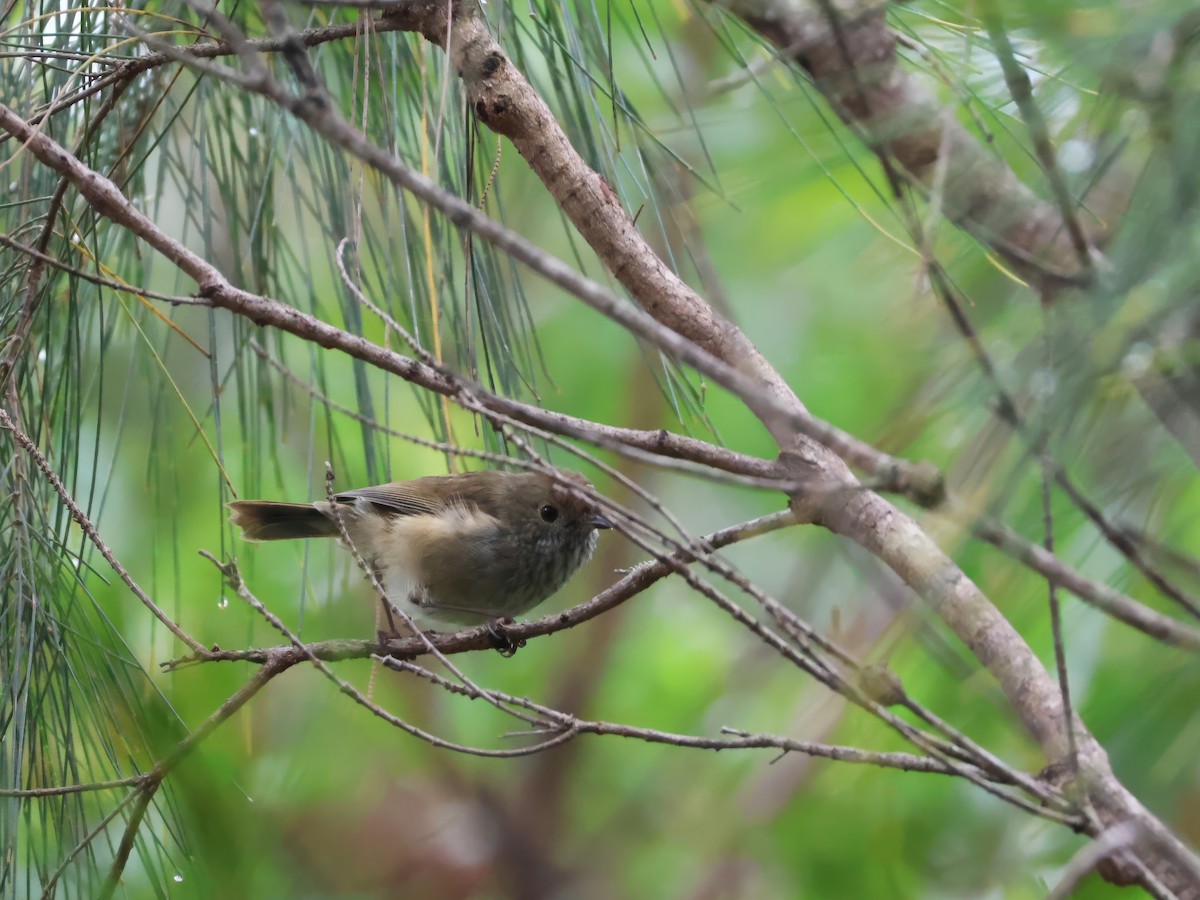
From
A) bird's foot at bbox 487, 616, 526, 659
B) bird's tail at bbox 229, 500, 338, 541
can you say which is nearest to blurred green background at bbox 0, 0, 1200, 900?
bird's tail at bbox 229, 500, 338, 541

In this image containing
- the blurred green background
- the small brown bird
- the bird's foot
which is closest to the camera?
the blurred green background

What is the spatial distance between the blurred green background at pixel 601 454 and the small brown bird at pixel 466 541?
0.15 meters

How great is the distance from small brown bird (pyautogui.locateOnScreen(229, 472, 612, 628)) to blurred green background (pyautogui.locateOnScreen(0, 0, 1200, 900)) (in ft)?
0.50

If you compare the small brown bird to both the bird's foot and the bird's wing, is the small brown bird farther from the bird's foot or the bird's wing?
the bird's foot

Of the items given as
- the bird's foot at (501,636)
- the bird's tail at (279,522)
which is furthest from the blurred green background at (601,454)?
the bird's foot at (501,636)

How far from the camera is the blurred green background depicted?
2.95 feet

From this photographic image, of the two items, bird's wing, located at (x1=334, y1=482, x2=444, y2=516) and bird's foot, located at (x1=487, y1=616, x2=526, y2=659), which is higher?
bird's wing, located at (x1=334, y1=482, x2=444, y2=516)

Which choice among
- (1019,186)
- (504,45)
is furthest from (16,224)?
(1019,186)

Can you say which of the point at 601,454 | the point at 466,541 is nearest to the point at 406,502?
the point at 466,541

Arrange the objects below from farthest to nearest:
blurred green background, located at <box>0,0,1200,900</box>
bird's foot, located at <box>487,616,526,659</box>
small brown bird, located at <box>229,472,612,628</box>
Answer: small brown bird, located at <box>229,472,612,628</box>, bird's foot, located at <box>487,616,526,659</box>, blurred green background, located at <box>0,0,1200,900</box>

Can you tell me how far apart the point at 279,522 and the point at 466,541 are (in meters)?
0.49

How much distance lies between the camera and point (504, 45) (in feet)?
6.20

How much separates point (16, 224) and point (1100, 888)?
2.30 m

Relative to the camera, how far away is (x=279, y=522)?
2.92m
